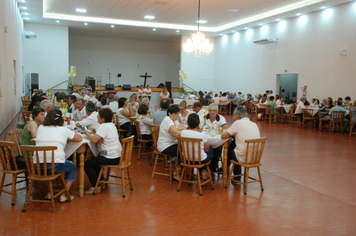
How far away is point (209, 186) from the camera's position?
15.1 feet

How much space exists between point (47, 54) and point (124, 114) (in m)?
12.7

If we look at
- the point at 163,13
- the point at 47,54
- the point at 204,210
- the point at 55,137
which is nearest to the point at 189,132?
the point at 204,210

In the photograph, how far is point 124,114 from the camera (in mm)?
7156

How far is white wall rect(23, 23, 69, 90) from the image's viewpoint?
17469mm

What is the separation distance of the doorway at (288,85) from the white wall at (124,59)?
33.9 feet

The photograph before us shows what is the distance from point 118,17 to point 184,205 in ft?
46.7

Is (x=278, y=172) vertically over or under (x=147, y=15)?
under

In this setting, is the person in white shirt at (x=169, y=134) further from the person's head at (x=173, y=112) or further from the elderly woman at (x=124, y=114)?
the elderly woman at (x=124, y=114)

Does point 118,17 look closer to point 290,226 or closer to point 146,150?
point 146,150

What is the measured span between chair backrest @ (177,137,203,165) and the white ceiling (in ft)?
30.7

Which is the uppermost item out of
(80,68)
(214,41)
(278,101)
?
(214,41)

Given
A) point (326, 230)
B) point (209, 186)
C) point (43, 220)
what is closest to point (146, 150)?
point (209, 186)

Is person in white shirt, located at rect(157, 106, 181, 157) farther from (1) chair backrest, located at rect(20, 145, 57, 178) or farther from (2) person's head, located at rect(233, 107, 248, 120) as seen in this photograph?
(1) chair backrest, located at rect(20, 145, 57, 178)

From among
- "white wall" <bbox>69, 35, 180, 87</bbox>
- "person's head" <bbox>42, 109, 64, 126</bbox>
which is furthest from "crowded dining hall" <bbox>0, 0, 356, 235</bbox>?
"white wall" <bbox>69, 35, 180, 87</bbox>
